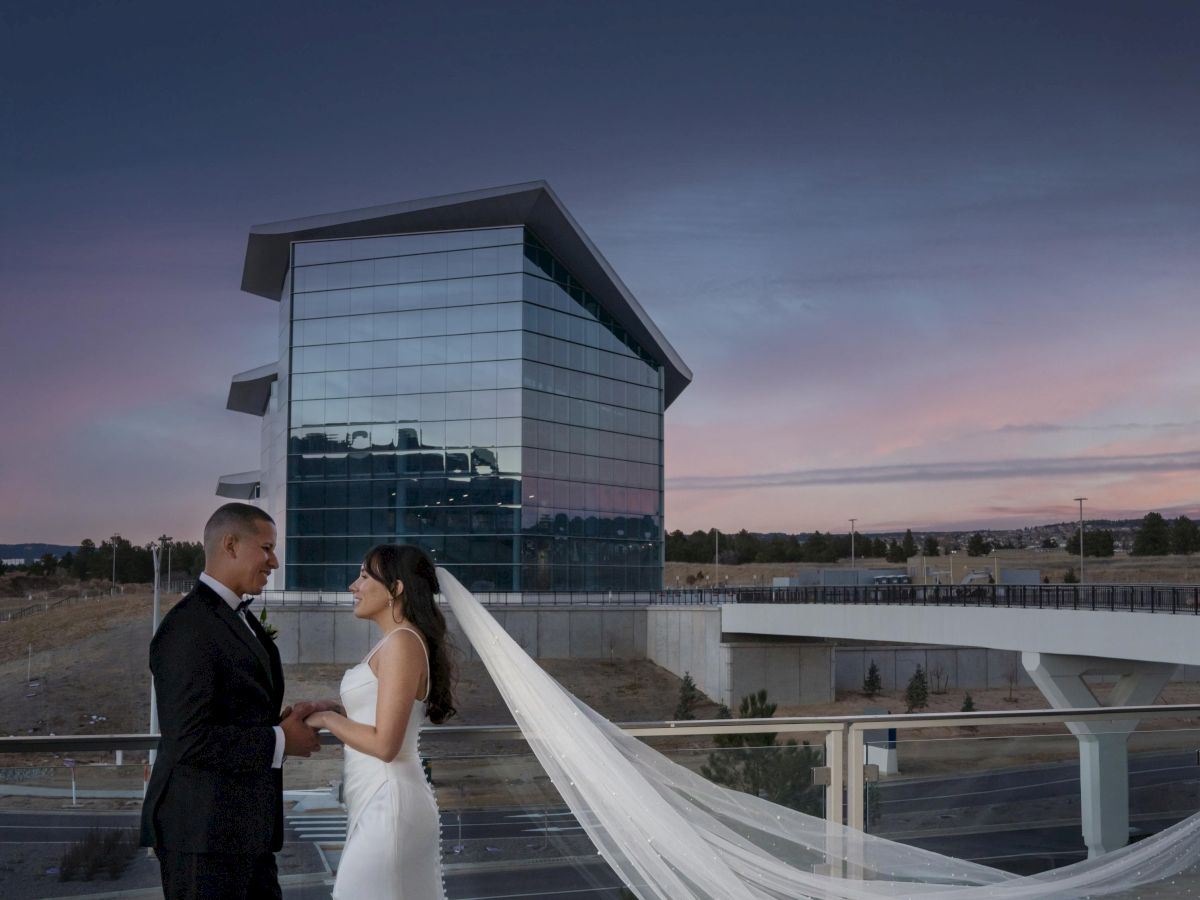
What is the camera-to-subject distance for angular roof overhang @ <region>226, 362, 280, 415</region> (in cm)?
5441

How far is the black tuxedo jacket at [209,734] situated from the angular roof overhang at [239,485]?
62.0 metres

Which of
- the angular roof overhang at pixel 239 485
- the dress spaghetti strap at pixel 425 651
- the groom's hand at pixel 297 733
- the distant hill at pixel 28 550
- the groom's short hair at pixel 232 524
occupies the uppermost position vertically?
the angular roof overhang at pixel 239 485

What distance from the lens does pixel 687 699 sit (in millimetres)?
40062

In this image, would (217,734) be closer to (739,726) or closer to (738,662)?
(739,726)

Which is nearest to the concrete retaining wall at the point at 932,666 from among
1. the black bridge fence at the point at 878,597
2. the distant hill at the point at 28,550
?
the black bridge fence at the point at 878,597

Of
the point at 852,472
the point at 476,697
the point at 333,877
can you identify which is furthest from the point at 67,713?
the point at 852,472

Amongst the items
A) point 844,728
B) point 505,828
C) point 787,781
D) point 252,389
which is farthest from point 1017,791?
point 252,389

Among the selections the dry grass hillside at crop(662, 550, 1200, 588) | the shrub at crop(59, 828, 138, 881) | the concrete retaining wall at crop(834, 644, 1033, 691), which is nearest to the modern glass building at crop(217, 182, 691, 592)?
the concrete retaining wall at crop(834, 644, 1033, 691)

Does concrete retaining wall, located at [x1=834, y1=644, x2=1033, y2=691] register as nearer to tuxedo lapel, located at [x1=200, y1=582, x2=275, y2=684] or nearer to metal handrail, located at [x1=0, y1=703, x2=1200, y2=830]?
metal handrail, located at [x1=0, y1=703, x2=1200, y2=830]

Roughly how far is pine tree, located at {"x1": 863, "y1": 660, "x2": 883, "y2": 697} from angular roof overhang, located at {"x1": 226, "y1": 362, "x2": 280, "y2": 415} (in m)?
28.6

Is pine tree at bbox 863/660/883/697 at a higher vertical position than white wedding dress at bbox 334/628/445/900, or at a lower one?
lower

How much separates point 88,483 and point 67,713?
19.8 metres

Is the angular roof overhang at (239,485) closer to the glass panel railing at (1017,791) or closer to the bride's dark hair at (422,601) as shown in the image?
the glass panel railing at (1017,791)

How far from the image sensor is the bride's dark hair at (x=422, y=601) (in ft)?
12.3
